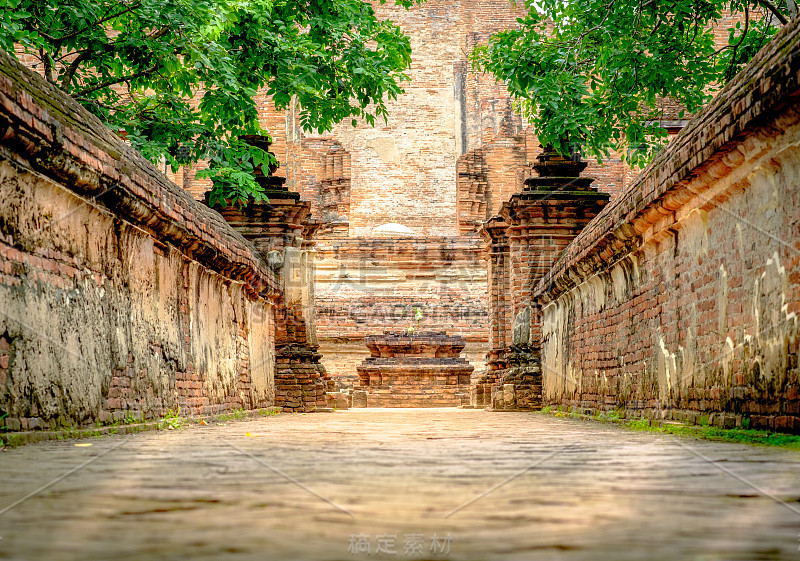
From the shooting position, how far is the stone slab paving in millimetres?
1391

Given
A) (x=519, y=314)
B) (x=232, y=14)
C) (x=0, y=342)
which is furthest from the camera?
(x=519, y=314)

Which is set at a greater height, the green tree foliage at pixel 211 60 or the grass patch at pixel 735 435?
the green tree foliage at pixel 211 60

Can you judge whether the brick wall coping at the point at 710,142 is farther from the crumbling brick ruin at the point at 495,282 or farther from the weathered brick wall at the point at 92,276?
the weathered brick wall at the point at 92,276

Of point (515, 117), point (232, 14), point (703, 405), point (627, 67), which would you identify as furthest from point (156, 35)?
point (515, 117)

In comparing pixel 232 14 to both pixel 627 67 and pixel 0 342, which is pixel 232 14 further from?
pixel 0 342

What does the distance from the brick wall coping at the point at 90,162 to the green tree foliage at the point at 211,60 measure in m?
2.30

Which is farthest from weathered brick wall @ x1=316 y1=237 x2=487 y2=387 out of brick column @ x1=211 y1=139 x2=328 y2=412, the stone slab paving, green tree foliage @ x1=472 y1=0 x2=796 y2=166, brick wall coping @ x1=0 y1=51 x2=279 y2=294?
the stone slab paving

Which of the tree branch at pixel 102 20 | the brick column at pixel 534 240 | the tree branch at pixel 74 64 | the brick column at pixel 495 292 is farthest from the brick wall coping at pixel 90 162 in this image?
the brick column at pixel 495 292

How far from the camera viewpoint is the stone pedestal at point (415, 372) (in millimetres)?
17062

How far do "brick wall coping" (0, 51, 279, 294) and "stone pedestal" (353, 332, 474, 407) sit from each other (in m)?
9.94

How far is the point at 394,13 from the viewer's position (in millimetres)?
25250

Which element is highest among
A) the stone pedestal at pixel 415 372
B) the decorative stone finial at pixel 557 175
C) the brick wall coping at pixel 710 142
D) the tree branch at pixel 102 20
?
the tree branch at pixel 102 20

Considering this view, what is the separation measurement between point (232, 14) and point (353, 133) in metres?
16.5

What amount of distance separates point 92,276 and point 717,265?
345cm
